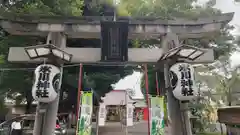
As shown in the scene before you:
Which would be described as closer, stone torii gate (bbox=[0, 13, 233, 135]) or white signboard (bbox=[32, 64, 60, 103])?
white signboard (bbox=[32, 64, 60, 103])

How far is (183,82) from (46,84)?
4.17m

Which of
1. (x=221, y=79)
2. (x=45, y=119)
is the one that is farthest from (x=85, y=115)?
(x=221, y=79)

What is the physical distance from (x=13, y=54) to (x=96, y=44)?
5759 mm

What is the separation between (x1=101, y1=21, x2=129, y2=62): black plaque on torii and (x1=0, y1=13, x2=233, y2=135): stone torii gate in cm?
27

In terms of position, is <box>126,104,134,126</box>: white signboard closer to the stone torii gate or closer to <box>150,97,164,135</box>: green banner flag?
<box>150,97,164,135</box>: green banner flag

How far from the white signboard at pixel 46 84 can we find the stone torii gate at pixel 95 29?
0.83 metres

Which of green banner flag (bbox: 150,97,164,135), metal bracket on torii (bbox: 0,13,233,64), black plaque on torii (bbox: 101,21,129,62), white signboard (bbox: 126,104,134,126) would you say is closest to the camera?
green banner flag (bbox: 150,97,164,135)

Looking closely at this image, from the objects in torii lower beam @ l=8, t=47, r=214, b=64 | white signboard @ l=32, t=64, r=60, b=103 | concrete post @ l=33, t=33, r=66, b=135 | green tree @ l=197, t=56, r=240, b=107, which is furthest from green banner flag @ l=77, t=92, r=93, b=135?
green tree @ l=197, t=56, r=240, b=107

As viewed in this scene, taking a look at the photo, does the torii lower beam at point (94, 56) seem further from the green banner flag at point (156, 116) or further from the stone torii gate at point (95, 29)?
the green banner flag at point (156, 116)

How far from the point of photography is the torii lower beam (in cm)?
630

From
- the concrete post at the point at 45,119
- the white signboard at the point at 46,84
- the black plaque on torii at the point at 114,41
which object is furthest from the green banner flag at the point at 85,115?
the black plaque on torii at the point at 114,41

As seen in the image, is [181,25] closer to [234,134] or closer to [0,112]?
[234,134]

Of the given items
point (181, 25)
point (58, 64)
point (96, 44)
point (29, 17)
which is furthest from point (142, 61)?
point (96, 44)

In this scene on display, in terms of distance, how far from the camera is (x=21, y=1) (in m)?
9.77
